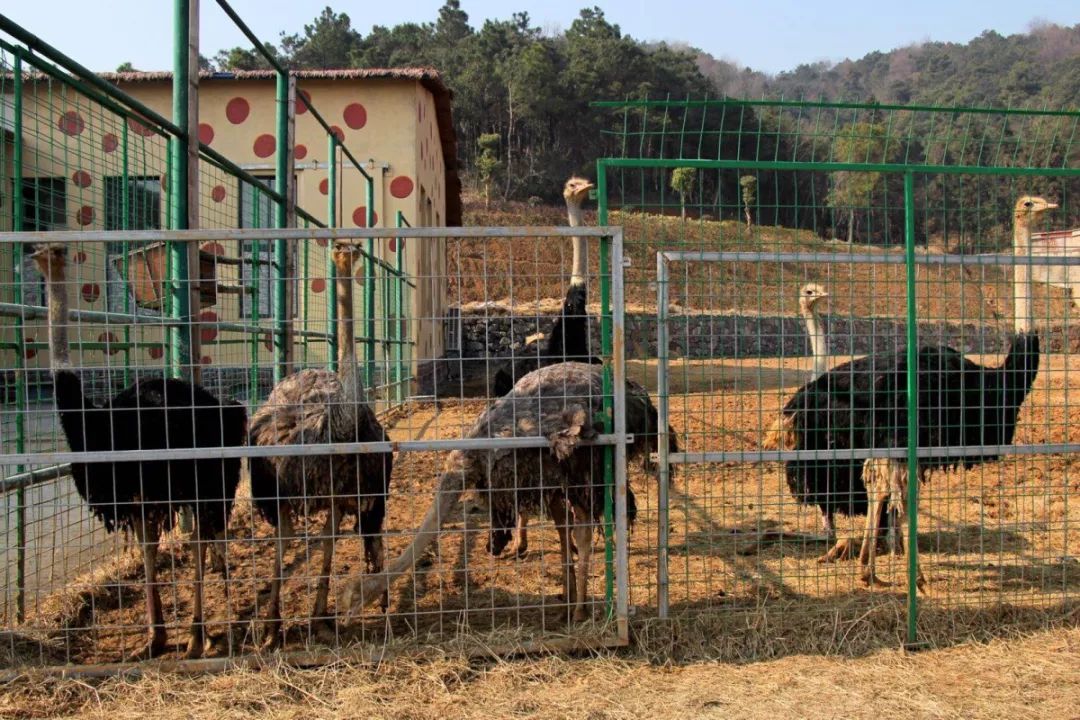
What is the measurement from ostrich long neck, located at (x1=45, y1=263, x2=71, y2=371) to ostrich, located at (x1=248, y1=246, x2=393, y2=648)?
807 mm

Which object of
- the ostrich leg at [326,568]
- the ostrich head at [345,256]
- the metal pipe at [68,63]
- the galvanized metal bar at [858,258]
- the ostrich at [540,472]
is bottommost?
the ostrich leg at [326,568]

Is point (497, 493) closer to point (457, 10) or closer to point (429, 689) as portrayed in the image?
point (429, 689)

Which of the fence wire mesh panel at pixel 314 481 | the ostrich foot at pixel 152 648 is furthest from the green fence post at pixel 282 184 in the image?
the ostrich foot at pixel 152 648

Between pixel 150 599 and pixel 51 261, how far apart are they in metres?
1.42

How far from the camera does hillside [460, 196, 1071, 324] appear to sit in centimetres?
405

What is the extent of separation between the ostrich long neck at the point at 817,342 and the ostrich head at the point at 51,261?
367cm

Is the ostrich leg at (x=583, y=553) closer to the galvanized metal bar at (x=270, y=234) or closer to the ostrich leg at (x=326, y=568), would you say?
the ostrich leg at (x=326, y=568)

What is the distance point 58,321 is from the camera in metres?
3.76

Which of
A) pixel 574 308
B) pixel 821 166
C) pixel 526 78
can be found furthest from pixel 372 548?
pixel 526 78

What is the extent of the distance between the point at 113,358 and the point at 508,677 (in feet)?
16.8

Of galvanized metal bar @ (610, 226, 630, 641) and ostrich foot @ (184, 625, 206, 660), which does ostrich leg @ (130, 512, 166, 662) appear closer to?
ostrich foot @ (184, 625, 206, 660)

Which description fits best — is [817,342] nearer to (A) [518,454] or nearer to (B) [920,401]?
(B) [920,401]

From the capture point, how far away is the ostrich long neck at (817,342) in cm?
522

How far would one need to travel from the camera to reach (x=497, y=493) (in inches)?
167
